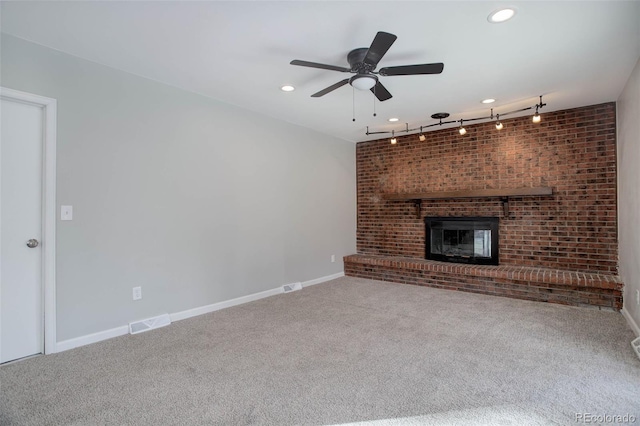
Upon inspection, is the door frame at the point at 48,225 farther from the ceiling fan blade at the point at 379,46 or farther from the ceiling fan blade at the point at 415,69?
the ceiling fan blade at the point at 415,69

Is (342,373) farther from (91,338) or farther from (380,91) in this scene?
(380,91)

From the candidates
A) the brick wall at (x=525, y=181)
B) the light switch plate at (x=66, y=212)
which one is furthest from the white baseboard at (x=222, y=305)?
the brick wall at (x=525, y=181)

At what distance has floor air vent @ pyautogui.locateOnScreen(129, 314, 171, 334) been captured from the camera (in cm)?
302

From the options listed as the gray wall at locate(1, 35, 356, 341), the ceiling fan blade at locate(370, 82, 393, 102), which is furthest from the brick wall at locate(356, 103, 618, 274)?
the ceiling fan blade at locate(370, 82, 393, 102)

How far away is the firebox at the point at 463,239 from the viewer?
4719mm

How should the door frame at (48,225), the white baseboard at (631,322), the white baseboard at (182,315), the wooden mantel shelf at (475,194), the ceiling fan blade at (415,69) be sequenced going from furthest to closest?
the wooden mantel shelf at (475,194) < the white baseboard at (631,322) < the white baseboard at (182,315) < the door frame at (48,225) < the ceiling fan blade at (415,69)

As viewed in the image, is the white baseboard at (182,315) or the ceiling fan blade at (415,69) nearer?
the ceiling fan blade at (415,69)

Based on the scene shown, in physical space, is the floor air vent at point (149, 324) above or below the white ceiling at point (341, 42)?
below

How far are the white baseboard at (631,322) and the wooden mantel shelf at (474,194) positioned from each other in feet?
4.90

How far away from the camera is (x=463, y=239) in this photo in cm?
494

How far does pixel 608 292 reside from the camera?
141 inches

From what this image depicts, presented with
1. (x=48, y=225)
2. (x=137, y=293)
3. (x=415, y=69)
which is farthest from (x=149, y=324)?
(x=415, y=69)

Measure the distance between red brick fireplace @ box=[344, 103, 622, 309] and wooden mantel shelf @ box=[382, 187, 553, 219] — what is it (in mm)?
17

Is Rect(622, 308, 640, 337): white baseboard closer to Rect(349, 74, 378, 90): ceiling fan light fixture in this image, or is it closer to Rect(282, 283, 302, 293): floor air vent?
Rect(349, 74, 378, 90): ceiling fan light fixture
